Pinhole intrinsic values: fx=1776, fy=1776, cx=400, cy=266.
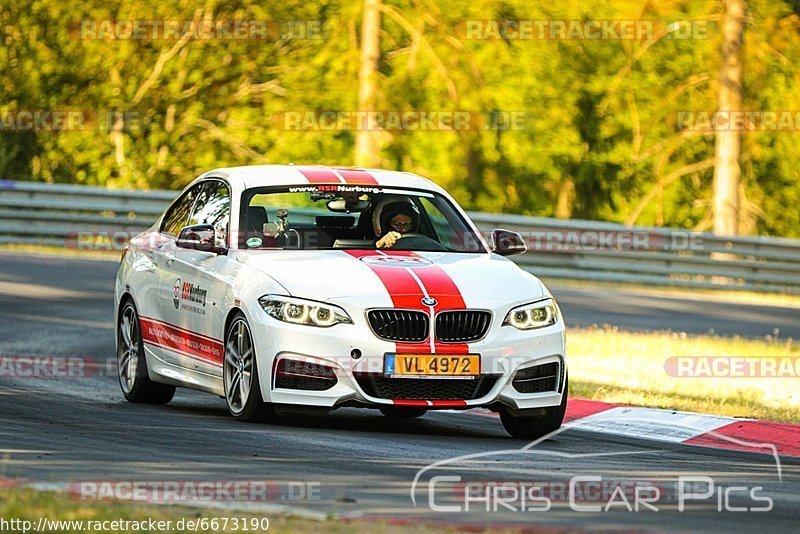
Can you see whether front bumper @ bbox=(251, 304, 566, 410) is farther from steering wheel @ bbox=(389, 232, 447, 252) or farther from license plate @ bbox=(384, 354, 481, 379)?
steering wheel @ bbox=(389, 232, 447, 252)

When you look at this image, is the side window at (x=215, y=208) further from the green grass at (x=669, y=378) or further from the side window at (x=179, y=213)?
the green grass at (x=669, y=378)

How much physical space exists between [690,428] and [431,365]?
232 cm

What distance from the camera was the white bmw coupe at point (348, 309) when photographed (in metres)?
10.3

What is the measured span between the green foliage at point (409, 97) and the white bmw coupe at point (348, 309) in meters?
20.9

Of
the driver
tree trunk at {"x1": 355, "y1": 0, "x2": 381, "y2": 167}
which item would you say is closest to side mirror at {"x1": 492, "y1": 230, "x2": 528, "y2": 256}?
the driver

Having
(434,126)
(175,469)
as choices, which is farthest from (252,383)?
(434,126)

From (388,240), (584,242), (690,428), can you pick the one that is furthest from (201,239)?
(584,242)

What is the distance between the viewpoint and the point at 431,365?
405 inches

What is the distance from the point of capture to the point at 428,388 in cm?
1035

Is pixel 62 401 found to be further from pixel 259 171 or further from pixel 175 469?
pixel 175 469

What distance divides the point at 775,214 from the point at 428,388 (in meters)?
32.0

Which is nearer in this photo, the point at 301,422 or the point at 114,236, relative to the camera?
the point at 301,422

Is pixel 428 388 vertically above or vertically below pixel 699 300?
above

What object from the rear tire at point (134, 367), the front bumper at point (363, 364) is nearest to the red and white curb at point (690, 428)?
the front bumper at point (363, 364)
